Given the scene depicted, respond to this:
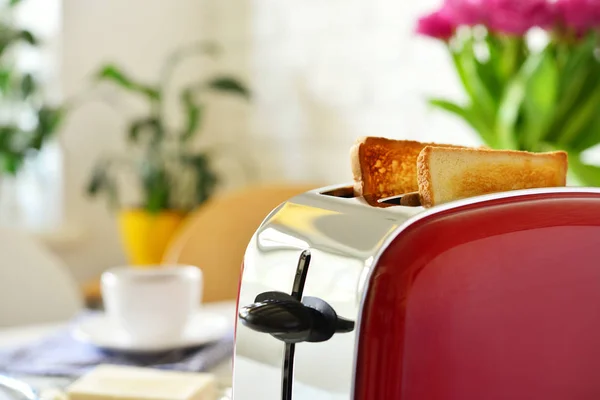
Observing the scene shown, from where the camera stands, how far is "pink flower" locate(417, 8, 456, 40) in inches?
43.2

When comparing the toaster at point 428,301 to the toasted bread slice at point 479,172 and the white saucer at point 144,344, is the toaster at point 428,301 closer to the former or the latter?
the toasted bread slice at point 479,172

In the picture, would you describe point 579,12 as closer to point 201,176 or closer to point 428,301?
point 428,301

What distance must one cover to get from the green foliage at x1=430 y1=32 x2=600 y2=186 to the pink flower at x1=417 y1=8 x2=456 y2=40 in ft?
0.18

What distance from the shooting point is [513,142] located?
1.06m

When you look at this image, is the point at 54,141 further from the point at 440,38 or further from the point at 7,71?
the point at 440,38

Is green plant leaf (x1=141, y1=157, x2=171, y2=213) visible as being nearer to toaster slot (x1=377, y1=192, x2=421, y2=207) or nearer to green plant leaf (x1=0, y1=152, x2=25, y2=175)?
green plant leaf (x1=0, y1=152, x2=25, y2=175)

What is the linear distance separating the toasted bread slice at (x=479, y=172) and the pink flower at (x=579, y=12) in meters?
0.53

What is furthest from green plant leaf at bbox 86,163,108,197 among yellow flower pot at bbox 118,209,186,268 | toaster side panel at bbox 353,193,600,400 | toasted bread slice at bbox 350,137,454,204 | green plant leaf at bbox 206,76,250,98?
toaster side panel at bbox 353,193,600,400

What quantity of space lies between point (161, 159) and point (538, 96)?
157cm

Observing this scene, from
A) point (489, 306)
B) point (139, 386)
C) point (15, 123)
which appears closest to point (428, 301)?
point (489, 306)

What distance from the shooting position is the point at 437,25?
1.10m

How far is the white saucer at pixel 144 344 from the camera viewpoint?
0.80 meters

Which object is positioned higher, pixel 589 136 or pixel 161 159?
pixel 589 136


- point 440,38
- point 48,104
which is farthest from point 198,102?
point 440,38
